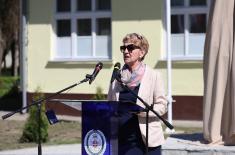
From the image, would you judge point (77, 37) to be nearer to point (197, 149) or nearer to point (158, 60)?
point (158, 60)

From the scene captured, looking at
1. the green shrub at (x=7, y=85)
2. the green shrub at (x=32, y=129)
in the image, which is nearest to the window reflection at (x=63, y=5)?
the green shrub at (x=32, y=129)

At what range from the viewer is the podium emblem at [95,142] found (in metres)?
5.22

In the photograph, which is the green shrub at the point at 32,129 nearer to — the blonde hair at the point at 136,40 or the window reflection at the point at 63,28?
the window reflection at the point at 63,28

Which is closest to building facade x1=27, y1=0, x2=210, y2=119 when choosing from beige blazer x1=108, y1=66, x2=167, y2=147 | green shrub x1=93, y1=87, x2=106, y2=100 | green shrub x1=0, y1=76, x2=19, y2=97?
green shrub x1=93, y1=87, x2=106, y2=100

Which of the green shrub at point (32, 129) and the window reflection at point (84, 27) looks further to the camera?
the window reflection at point (84, 27)

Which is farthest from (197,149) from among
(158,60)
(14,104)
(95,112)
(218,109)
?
(14,104)

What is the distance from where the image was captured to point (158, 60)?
47.4 feet

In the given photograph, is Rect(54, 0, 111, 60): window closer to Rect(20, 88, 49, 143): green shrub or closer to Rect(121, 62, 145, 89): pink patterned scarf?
Rect(20, 88, 49, 143): green shrub

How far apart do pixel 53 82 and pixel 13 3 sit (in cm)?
1258

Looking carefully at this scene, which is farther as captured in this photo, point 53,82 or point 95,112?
point 53,82

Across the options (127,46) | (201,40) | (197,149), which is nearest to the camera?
(127,46)

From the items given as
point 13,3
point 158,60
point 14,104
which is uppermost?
point 13,3

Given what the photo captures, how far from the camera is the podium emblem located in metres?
5.22

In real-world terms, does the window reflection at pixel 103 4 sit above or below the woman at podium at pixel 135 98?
above
